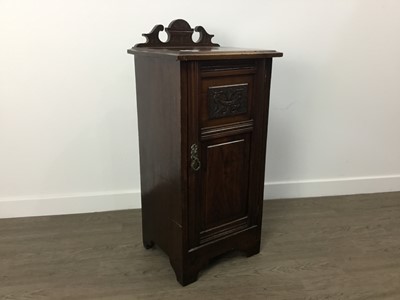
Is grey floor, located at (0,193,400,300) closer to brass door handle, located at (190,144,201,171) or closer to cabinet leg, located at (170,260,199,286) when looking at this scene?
cabinet leg, located at (170,260,199,286)

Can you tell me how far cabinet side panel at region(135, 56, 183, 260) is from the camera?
4.48ft

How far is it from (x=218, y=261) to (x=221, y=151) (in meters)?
0.55

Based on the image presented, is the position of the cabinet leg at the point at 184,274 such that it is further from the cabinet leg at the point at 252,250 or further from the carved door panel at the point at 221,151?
the cabinet leg at the point at 252,250

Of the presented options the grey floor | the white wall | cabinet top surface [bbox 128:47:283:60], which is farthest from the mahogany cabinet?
the white wall

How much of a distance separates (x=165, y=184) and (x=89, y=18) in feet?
3.17

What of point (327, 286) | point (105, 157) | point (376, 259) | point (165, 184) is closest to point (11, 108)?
point (105, 157)

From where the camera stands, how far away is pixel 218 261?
66.7 inches

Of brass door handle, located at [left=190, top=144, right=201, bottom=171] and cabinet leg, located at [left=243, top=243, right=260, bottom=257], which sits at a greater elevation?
brass door handle, located at [left=190, top=144, right=201, bottom=171]

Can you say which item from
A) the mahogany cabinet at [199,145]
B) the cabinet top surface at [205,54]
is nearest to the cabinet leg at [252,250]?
the mahogany cabinet at [199,145]

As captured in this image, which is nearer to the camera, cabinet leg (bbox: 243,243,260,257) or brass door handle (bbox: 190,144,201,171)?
brass door handle (bbox: 190,144,201,171)

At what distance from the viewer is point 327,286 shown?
154 cm

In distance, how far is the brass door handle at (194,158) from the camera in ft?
4.55

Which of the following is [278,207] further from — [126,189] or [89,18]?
[89,18]

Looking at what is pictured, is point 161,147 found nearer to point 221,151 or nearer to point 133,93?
point 221,151
